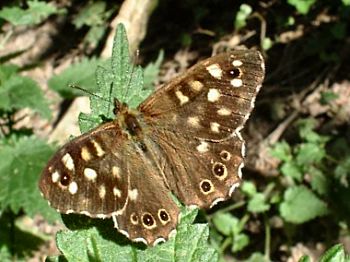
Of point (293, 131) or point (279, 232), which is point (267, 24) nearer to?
point (293, 131)

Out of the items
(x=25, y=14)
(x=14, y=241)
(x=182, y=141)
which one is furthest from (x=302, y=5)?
(x=182, y=141)

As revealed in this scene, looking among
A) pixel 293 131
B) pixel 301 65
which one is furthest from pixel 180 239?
pixel 301 65

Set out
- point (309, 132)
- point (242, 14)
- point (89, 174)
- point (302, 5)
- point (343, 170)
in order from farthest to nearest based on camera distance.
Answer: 1. point (242, 14)
2. point (302, 5)
3. point (309, 132)
4. point (343, 170)
5. point (89, 174)

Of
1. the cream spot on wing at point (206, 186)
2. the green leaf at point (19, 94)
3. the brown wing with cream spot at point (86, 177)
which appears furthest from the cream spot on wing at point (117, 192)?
the green leaf at point (19, 94)

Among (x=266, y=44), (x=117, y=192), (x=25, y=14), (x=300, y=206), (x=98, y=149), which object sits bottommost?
(x=300, y=206)

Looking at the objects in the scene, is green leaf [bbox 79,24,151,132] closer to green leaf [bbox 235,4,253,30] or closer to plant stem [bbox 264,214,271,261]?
plant stem [bbox 264,214,271,261]

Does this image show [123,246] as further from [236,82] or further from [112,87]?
[236,82]

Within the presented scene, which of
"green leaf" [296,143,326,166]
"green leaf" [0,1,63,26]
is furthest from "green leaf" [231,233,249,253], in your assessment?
"green leaf" [0,1,63,26]
